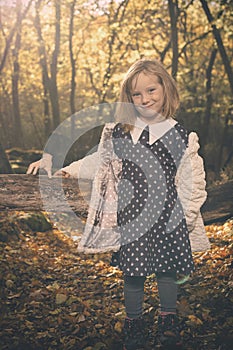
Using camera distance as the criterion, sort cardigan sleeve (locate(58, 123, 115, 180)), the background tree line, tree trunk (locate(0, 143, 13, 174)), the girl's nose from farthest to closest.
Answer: the background tree line < tree trunk (locate(0, 143, 13, 174)) < cardigan sleeve (locate(58, 123, 115, 180)) < the girl's nose

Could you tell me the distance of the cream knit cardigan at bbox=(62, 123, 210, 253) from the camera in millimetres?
3514

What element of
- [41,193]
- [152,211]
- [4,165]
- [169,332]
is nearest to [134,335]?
[169,332]

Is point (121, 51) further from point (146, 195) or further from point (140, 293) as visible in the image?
point (140, 293)

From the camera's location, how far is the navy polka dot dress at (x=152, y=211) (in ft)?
10.9

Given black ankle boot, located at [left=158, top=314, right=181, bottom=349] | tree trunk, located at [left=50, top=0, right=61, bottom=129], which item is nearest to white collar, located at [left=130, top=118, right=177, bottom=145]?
black ankle boot, located at [left=158, top=314, right=181, bottom=349]

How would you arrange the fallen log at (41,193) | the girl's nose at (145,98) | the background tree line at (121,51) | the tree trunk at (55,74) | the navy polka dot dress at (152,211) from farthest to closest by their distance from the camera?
the tree trunk at (55,74)
the background tree line at (121,51)
the fallen log at (41,193)
the girl's nose at (145,98)
the navy polka dot dress at (152,211)

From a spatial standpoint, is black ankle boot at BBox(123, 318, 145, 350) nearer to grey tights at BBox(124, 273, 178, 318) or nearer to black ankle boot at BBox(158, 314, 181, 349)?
grey tights at BBox(124, 273, 178, 318)

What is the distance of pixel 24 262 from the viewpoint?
5.22 metres

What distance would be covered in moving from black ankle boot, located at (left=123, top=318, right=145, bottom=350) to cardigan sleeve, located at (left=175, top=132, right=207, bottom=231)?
2.91 ft

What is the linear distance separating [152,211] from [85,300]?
1573 mm

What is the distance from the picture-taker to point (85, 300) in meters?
4.44

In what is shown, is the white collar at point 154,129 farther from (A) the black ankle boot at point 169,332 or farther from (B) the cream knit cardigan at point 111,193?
(A) the black ankle boot at point 169,332

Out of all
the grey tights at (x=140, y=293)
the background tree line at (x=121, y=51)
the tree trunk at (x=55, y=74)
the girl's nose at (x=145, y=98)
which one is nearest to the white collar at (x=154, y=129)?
the girl's nose at (x=145, y=98)

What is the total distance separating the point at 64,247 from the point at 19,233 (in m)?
0.65
